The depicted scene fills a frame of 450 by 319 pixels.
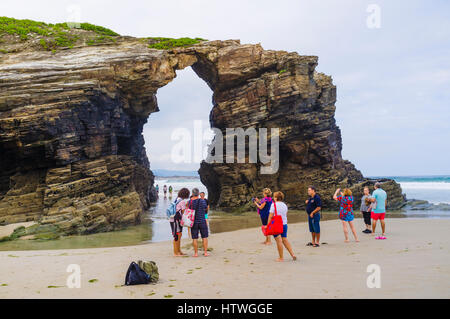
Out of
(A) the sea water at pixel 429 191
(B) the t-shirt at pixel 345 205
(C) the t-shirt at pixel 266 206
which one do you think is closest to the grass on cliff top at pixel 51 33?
(C) the t-shirt at pixel 266 206

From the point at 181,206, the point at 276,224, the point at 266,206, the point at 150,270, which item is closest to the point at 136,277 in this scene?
the point at 150,270

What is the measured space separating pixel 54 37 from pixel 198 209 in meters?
22.8

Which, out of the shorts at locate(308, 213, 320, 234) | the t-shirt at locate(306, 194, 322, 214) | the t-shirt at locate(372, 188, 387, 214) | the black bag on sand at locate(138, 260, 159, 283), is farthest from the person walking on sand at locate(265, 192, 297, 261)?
the t-shirt at locate(372, 188, 387, 214)

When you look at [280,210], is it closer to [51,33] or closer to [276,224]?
[276,224]

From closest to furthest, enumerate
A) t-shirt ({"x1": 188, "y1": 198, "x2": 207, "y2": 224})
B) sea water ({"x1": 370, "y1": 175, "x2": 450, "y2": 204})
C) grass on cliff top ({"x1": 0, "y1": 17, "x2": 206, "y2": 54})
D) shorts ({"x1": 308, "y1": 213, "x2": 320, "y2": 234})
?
1. t-shirt ({"x1": 188, "y1": 198, "x2": 207, "y2": 224})
2. shorts ({"x1": 308, "y1": 213, "x2": 320, "y2": 234})
3. grass on cliff top ({"x1": 0, "y1": 17, "x2": 206, "y2": 54})
4. sea water ({"x1": 370, "y1": 175, "x2": 450, "y2": 204})

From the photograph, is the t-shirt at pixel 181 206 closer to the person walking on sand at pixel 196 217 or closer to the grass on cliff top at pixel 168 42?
the person walking on sand at pixel 196 217

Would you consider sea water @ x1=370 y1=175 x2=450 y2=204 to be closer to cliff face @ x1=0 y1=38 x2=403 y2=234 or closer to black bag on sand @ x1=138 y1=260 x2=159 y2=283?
cliff face @ x1=0 y1=38 x2=403 y2=234

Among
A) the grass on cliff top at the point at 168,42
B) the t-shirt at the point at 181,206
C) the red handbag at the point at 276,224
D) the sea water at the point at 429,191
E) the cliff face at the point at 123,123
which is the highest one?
the grass on cliff top at the point at 168,42

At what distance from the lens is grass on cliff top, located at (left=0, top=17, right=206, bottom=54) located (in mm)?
25125

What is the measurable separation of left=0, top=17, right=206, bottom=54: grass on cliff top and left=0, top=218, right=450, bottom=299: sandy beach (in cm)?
1837

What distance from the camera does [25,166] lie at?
2003 cm

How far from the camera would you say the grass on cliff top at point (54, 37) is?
25.1 m

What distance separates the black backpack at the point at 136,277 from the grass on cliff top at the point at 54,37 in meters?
A: 21.9
